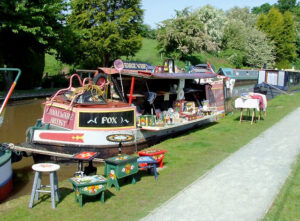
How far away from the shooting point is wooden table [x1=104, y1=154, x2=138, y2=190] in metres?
7.29

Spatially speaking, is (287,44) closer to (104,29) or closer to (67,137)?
(104,29)

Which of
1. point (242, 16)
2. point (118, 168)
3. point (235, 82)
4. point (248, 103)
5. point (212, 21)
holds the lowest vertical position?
point (118, 168)

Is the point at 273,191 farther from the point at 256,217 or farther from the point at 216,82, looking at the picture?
the point at 216,82

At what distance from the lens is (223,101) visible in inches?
720

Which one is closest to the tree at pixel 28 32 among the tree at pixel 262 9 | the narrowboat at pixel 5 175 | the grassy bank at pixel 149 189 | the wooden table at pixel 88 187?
the grassy bank at pixel 149 189

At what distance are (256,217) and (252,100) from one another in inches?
372

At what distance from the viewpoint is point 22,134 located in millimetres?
15055

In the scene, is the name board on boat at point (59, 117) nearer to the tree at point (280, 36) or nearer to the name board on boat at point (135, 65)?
the name board on boat at point (135, 65)

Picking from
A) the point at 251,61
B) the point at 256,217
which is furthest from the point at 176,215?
the point at 251,61

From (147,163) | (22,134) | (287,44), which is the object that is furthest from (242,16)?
(147,163)

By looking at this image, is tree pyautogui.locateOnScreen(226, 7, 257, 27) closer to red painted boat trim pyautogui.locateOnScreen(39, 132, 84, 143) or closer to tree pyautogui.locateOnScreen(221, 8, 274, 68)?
tree pyautogui.locateOnScreen(221, 8, 274, 68)

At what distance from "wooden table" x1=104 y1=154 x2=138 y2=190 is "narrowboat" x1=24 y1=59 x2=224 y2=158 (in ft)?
3.68

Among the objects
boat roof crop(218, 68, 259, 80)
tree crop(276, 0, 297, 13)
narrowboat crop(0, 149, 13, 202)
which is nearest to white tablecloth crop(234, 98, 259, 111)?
boat roof crop(218, 68, 259, 80)

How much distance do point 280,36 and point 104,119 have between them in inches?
2264
